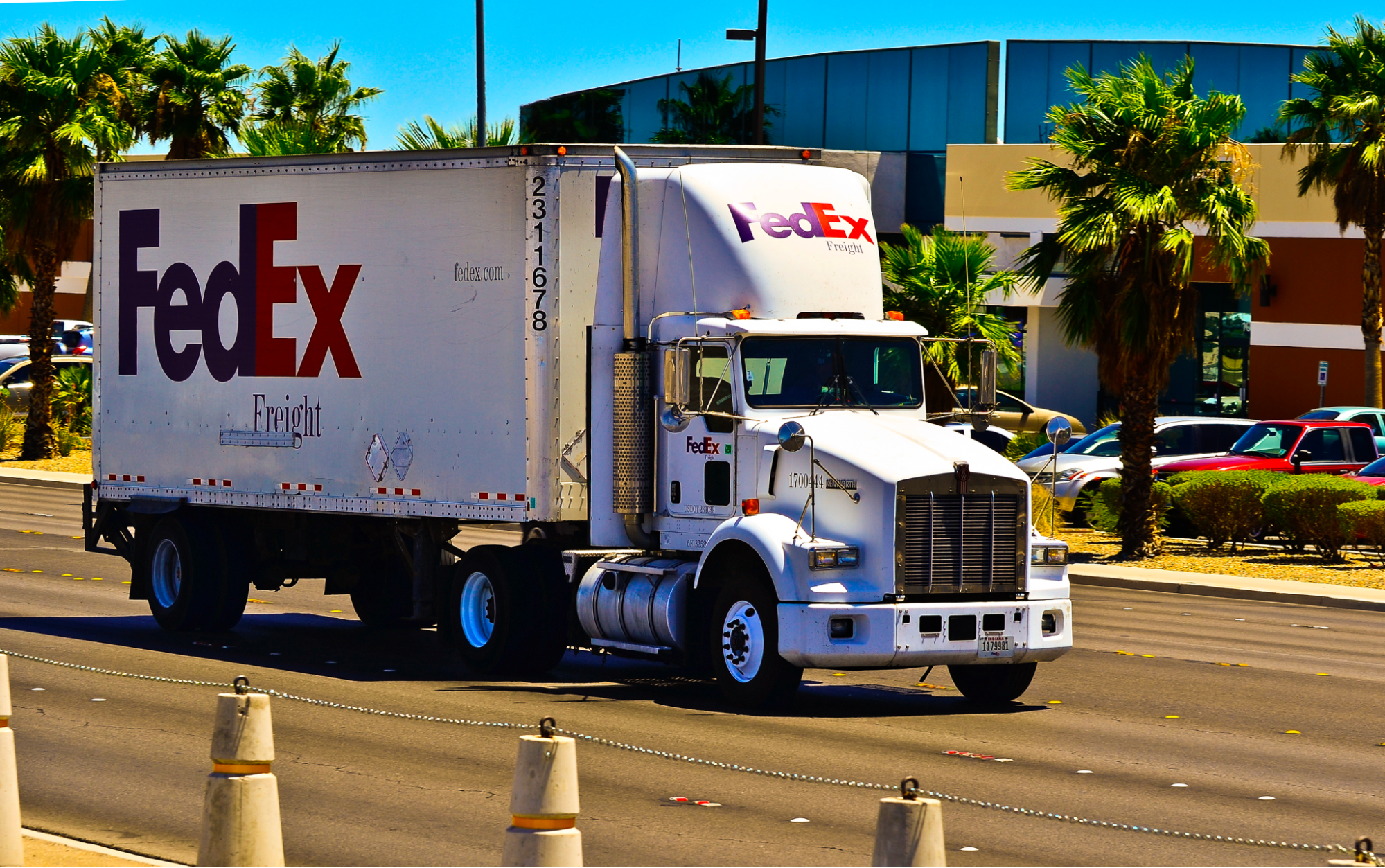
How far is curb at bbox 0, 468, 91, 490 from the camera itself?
3744cm

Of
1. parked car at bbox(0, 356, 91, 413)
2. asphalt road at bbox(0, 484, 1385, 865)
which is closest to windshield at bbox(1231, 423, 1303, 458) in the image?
asphalt road at bbox(0, 484, 1385, 865)

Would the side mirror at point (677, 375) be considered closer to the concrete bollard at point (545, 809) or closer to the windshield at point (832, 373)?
the windshield at point (832, 373)

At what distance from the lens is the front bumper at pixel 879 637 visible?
12.9 metres

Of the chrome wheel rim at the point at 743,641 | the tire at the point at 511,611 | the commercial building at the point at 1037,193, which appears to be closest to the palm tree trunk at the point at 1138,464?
the tire at the point at 511,611

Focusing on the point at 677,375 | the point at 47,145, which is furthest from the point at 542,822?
the point at 47,145

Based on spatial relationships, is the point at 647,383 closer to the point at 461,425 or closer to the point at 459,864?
the point at 461,425

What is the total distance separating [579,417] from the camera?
49.4 ft

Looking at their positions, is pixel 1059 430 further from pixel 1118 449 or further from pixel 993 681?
pixel 1118 449

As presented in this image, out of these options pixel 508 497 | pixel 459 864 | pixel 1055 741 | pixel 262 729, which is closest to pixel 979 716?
pixel 1055 741

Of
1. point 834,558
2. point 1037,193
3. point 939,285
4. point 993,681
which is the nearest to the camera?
point 834,558

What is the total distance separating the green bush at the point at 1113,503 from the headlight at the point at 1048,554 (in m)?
15.7

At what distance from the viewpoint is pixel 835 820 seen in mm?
9727

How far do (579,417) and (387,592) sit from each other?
Answer: 443 centimetres

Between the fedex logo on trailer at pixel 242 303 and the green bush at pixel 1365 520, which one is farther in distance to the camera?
the green bush at pixel 1365 520
